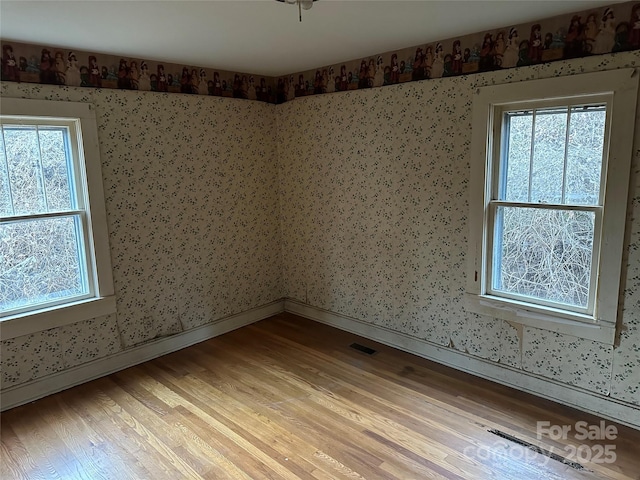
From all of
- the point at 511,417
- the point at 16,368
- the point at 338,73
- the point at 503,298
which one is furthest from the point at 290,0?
the point at 16,368

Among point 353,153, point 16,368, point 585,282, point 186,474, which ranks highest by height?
point 353,153

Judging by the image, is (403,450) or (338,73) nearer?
(403,450)

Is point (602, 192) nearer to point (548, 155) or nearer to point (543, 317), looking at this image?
point (548, 155)

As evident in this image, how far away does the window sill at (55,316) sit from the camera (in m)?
2.91

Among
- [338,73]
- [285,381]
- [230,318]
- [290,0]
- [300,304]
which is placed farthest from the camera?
[300,304]

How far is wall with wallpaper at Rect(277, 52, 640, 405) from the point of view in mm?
2699

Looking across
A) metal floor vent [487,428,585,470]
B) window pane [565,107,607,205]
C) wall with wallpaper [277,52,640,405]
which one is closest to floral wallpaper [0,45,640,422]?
wall with wallpaper [277,52,640,405]

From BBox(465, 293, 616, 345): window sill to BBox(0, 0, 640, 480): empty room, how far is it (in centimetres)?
2

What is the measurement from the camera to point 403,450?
8.02ft

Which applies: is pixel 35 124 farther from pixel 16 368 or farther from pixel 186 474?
pixel 186 474

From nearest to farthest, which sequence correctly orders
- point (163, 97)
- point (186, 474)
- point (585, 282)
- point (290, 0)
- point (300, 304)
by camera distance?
point (290, 0) → point (186, 474) → point (585, 282) → point (163, 97) → point (300, 304)

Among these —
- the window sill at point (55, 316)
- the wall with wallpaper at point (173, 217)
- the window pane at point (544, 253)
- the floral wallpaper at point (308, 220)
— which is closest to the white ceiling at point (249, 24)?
the floral wallpaper at point (308, 220)

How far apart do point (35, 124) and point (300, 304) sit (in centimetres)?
281

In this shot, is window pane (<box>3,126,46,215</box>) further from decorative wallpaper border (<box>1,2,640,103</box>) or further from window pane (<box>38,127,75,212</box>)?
decorative wallpaper border (<box>1,2,640,103</box>)
